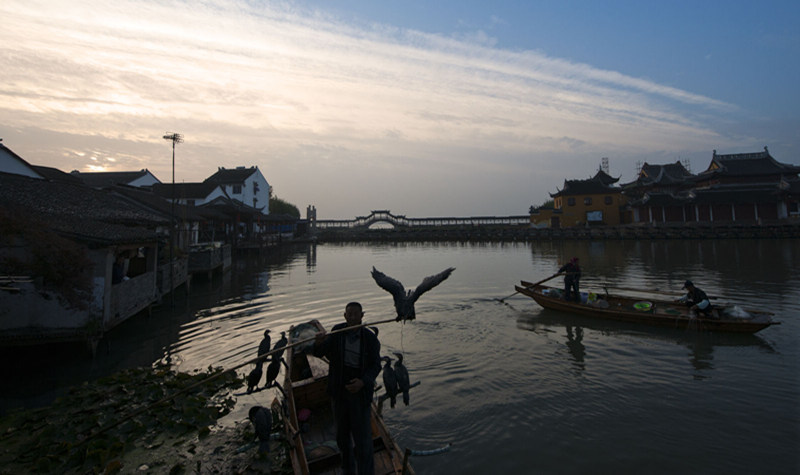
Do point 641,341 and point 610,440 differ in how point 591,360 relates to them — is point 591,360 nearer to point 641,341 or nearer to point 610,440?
point 641,341

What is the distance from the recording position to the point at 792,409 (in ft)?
24.6

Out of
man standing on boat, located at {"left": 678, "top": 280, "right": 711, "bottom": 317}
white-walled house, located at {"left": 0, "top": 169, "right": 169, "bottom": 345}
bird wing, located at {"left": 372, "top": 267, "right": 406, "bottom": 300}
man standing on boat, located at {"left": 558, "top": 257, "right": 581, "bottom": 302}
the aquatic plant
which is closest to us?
bird wing, located at {"left": 372, "top": 267, "right": 406, "bottom": 300}

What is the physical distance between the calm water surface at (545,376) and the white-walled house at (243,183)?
4033 centimetres

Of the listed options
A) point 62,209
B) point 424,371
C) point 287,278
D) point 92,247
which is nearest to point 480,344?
point 424,371

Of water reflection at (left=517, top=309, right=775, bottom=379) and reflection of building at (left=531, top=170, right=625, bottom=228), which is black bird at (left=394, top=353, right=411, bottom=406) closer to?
water reflection at (left=517, top=309, right=775, bottom=379)

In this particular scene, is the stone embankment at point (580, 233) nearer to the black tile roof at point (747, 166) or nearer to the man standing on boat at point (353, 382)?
the black tile roof at point (747, 166)

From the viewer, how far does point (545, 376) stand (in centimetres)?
950

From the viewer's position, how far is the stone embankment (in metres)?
46.4

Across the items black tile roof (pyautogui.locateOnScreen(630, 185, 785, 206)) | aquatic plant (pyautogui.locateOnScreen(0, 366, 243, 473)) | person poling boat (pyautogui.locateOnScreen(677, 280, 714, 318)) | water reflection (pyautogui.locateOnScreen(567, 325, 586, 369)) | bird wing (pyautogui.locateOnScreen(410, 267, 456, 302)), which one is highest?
black tile roof (pyautogui.locateOnScreen(630, 185, 785, 206))

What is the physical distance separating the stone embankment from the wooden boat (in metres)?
43.3

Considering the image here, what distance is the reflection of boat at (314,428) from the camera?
5.11 metres

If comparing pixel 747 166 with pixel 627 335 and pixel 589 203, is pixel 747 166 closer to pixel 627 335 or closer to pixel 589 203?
pixel 589 203

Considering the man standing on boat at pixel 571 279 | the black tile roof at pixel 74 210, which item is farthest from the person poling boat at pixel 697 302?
the black tile roof at pixel 74 210

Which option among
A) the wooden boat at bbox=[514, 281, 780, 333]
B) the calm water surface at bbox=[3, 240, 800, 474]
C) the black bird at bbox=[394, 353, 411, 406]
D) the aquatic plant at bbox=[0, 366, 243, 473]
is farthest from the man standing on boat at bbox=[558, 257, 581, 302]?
the aquatic plant at bbox=[0, 366, 243, 473]
